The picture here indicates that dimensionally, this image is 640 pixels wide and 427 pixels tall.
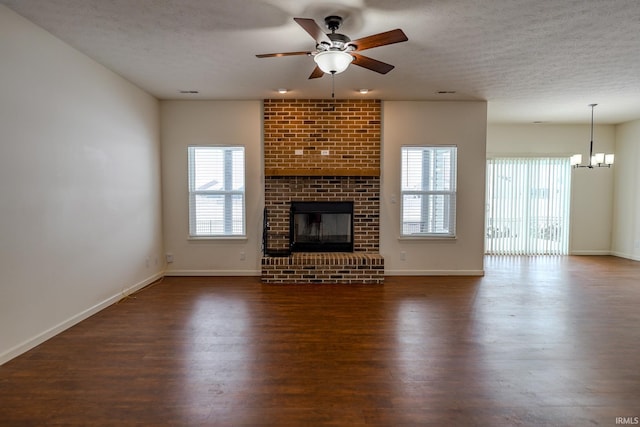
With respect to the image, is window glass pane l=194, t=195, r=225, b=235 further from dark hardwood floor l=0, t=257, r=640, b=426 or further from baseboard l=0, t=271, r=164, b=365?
dark hardwood floor l=0, t=257, r=640, b=426

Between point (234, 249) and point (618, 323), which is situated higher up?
point (234, 249)

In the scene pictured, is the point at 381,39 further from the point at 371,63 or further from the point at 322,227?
the point at 322,227

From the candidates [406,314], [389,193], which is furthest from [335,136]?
[406,314]

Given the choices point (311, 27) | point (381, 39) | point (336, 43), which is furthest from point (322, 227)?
point (311, 27)

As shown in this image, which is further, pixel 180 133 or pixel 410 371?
pixel 180 133

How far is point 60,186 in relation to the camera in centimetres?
305

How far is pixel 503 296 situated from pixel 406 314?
5.07 feet

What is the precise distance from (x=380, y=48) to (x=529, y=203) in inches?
219

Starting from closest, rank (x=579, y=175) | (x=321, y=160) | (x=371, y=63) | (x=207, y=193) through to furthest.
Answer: (x=371, y=63), (x=321, y=160), (x=207, y=193), (x=579, y=175)

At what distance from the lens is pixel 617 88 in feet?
14.4

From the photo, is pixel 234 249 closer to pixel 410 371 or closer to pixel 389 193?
pixel 389 193

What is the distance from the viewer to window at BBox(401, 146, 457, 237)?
5207 mm

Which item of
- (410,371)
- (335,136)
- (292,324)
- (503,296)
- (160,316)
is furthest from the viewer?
(335,136)

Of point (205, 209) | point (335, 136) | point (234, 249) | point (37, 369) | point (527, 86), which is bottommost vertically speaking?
point (37, 369)
